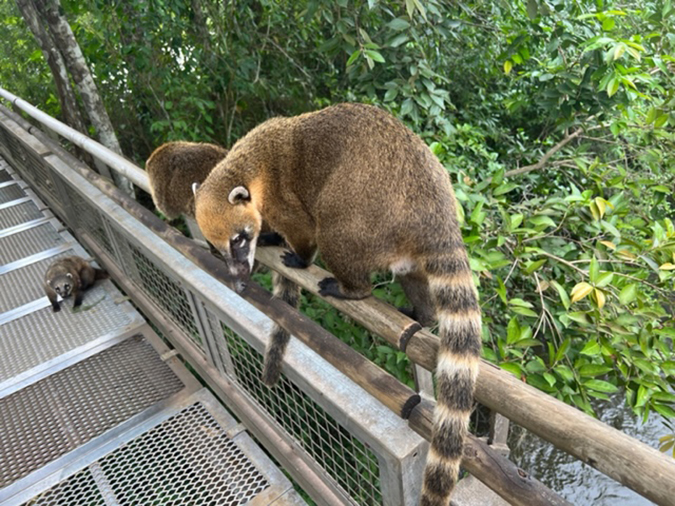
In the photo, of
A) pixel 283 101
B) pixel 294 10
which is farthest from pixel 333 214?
pixel 283 101

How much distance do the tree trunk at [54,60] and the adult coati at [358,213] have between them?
123 inches

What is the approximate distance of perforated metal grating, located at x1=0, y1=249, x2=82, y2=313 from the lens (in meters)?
3.23

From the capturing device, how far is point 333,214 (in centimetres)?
188

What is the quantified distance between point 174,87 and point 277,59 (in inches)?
47.6

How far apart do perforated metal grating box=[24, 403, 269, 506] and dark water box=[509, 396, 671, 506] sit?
10.9ft

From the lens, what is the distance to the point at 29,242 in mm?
3793

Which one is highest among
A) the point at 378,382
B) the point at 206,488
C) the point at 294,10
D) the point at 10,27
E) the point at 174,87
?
the point at 10,27

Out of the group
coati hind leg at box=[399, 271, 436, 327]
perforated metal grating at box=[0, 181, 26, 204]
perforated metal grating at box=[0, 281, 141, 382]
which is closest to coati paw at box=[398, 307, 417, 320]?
coati hind leg at box=[399, 271, 436, 327]

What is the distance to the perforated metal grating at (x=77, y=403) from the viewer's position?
6.95 ft

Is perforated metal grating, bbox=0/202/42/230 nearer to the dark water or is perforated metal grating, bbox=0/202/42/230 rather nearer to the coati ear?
the coati ear

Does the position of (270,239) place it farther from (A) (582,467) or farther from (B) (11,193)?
(A) (582,467)

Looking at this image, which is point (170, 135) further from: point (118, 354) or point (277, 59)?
point (118, 354)

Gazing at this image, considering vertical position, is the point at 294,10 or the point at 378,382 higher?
the point at 294,10

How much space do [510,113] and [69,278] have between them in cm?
373
